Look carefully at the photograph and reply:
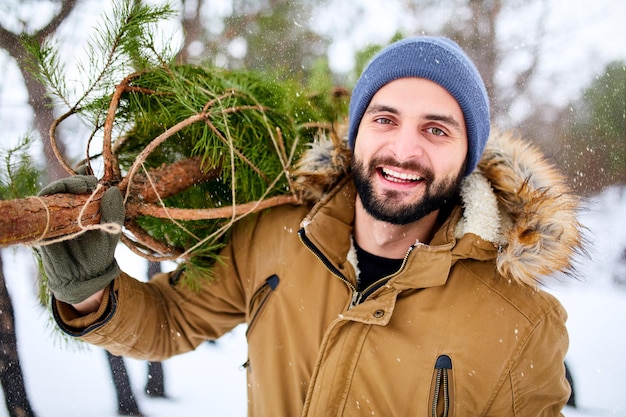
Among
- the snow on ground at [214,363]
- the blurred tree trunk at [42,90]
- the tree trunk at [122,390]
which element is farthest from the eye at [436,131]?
the tree trunk at [122,390]

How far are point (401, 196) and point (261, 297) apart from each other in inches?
22.2

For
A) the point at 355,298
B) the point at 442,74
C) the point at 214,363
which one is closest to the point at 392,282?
the point at 355,298

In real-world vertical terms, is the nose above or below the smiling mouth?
above

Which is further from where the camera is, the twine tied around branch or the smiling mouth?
the smiling mouth

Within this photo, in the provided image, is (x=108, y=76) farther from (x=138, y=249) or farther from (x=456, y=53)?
(x=456, y=53)

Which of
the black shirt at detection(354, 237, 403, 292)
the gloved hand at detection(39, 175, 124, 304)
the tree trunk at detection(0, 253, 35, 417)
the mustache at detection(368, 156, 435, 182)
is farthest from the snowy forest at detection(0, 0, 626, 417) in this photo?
the gloved hand at detection(39, 175, 124, 304)

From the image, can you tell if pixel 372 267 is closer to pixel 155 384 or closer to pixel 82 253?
pixel 82 253

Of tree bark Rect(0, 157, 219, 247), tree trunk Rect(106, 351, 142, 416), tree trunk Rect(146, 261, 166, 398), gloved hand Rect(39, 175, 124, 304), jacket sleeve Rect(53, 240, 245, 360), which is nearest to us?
tree bark Rect(0, 157, 219, 247)

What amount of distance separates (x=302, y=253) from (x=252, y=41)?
5.90 feet

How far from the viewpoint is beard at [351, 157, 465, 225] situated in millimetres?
1300

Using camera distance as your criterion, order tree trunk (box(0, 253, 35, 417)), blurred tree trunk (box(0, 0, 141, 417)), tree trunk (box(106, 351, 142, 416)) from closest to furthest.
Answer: blurred tree trunk (box(0, 0, 141, 417)) → tree trunk (box(0, 253, 35, 417)) → tree trunk (box(106, 351, 142, 416))

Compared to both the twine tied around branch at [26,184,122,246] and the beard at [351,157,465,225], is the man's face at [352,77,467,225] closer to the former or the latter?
the beard at [351,157,465,225]

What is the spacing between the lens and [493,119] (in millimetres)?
3246

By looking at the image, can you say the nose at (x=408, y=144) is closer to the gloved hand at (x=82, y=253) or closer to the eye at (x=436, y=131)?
the eye at (x=436, y=131)
